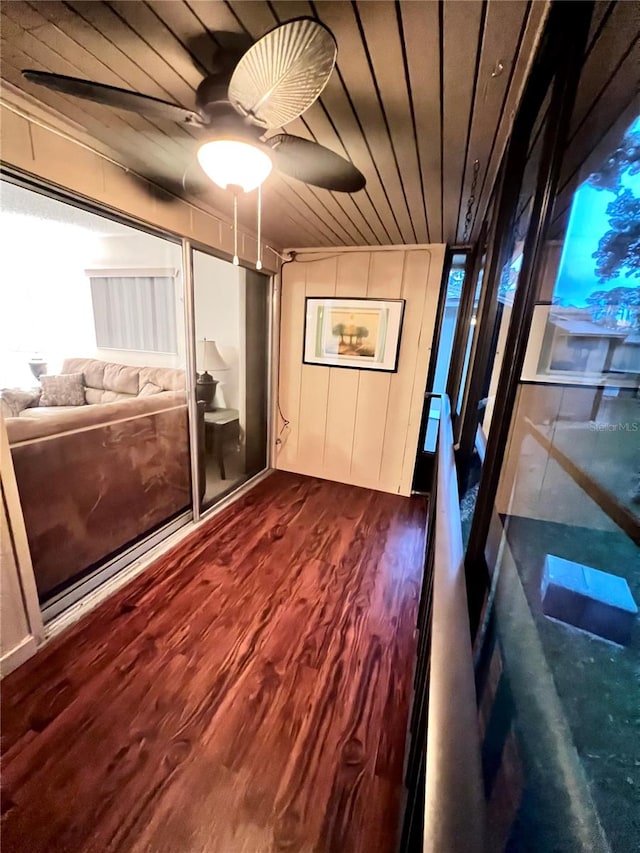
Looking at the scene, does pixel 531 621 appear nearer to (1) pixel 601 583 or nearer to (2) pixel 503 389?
(1) pixel 601 583

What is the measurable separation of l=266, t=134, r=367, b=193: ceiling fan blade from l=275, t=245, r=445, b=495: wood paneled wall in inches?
72.1

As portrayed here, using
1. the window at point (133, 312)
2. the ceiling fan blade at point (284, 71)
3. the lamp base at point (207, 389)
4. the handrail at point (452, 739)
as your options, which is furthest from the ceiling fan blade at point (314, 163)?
the lamp base at point (207, 389)

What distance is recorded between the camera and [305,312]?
3307 mm

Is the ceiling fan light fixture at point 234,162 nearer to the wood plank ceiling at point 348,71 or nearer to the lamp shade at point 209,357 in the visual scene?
the wood plank ceiling at point 348,71

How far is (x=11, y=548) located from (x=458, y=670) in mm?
1739

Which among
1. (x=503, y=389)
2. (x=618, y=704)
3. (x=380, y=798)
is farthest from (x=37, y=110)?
(x=380, y=798)

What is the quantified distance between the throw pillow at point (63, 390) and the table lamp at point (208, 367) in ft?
2.78

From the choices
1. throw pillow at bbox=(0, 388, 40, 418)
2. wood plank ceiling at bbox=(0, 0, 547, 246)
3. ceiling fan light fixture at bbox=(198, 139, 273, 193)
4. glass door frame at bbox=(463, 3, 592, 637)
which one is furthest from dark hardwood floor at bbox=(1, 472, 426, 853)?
wood plank ceiling at bbox=(0, 0, 547, 246)

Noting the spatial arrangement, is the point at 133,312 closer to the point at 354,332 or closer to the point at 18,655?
the point at 354,332

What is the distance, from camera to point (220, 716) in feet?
4.45

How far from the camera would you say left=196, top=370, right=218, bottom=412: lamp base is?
3.05 meters

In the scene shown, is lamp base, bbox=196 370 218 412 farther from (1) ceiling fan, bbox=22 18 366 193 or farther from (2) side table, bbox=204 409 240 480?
(1) ceiling fan, bbox=22 18 366 193

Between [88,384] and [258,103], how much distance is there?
6.59 ft

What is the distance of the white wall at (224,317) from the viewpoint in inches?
106
